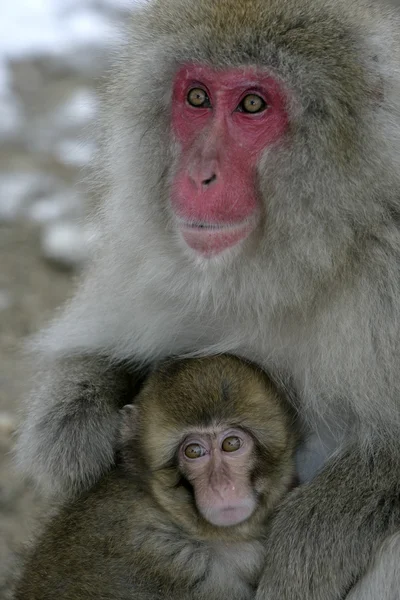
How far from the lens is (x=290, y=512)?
323 cm

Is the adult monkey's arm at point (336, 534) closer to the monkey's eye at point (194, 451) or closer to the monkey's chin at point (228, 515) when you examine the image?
the monkey's chin at point (228, 515)

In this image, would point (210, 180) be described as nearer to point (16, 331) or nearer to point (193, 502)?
point (193, 502)

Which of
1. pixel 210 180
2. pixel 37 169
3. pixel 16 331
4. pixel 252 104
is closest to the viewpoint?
pixel 210 180

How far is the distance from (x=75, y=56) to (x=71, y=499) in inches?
244

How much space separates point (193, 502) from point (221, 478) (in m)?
0.13

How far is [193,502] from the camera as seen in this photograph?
3.24 metres

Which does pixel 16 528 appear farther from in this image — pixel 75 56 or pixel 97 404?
pixel 75 56

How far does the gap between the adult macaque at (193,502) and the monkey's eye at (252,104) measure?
72 centimetres

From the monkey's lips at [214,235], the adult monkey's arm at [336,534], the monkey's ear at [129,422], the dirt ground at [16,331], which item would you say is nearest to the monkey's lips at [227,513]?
the adult monkey's arm at [336,534]

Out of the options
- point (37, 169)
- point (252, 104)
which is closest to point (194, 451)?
point (252, 104)

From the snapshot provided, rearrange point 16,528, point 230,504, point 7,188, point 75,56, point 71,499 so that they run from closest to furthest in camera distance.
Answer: point 230,504 < point 71,499 < point 16,528 < point 7,188 < point 75,56

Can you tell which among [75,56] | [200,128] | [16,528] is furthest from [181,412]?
[75,56]

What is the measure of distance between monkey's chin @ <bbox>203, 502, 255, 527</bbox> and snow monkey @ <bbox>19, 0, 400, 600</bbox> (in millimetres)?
119

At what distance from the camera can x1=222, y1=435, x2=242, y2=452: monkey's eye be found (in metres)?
3.20
